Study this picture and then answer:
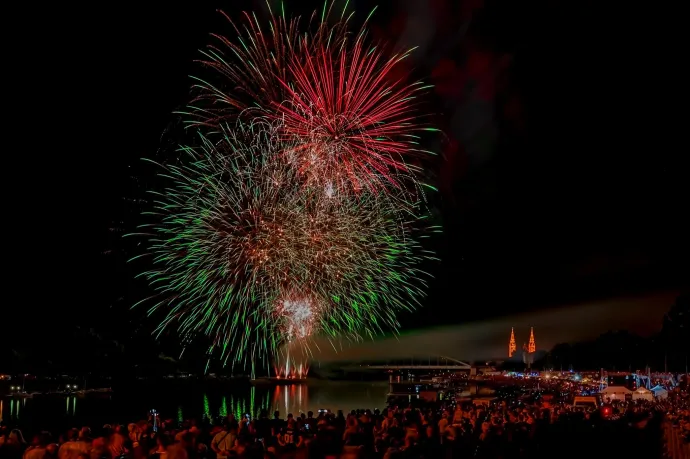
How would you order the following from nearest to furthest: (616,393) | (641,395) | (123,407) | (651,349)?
1. (616,393)
2. (641,395)
3. (123,407)
4. (651,349)

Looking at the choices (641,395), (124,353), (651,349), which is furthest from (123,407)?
(651,349)

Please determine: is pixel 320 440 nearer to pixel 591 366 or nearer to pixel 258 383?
pixel 258 383

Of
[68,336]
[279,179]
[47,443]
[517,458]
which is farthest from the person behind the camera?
[68,336]

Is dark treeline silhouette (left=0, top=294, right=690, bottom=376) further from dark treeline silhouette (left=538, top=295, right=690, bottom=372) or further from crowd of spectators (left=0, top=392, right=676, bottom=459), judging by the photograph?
crowd of spectators (left=0, top=392, right=676, bottom=459)

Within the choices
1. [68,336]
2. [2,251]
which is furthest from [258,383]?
[2,251]

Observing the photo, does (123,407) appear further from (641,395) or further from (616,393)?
(641,395)

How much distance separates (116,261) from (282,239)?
134 feet

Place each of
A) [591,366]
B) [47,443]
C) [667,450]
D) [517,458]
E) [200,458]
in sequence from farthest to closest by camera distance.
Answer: [591,366], [667,450], [517,458], [200,458], [47,443]

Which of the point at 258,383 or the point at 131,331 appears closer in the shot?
the point at 131,331

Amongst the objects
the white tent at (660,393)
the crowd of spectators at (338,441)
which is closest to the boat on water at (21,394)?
Answer: the white tent at (660,393)

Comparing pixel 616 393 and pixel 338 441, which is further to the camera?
pixel 616 393

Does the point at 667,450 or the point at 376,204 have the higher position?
the point at 376,204

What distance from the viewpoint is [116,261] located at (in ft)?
201

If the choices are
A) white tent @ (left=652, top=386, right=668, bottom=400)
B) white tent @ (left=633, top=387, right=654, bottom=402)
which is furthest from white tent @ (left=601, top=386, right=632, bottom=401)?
white tent @ (left=652, top=386, right=668, bottom=400)
